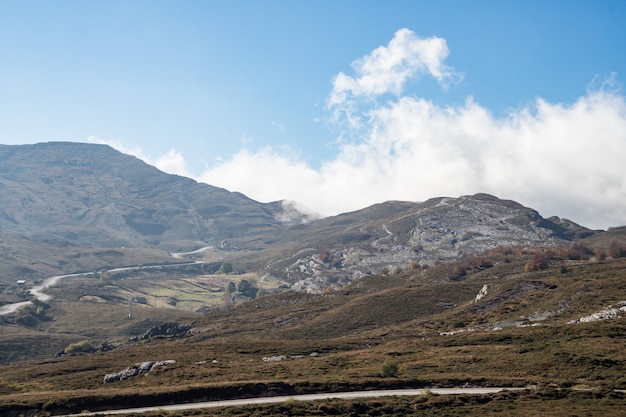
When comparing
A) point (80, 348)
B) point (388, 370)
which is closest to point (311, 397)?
point (388, 370)

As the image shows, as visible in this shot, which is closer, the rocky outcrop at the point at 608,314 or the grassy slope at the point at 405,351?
the grassy slope at the point at 405,351

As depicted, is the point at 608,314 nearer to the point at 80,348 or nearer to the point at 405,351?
the point at 405,351

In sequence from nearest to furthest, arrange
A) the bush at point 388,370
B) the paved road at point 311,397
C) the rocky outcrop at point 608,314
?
the paved road at point 311,397 → the bush at point 388,370 → the rocky outcrop at point 608,314

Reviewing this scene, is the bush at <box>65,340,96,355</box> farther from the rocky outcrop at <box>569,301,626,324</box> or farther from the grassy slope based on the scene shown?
the rocky outcrop at <box>569,301,626,324</box>

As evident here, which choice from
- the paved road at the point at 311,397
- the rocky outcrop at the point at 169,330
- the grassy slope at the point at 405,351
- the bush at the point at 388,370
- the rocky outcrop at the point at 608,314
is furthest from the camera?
the rocky outcrop at the point at 169,330

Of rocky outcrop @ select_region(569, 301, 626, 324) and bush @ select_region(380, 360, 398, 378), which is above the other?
rocky outcrop @ select_region(569, 301, 626, 324)

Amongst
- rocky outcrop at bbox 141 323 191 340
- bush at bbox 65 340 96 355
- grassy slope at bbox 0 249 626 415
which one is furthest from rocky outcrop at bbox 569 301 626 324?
bush at bbox 65 340 96 355

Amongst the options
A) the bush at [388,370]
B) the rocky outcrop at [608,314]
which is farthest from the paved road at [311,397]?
the rocky outcrop at [608,314]

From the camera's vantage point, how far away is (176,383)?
75688mm

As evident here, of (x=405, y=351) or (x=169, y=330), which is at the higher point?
(x=169, y=330)

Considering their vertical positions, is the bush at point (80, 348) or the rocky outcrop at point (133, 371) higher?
the rocky outcrop at point (133, 371)

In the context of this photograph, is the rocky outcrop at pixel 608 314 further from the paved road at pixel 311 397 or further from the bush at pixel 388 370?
the paved road at pixel 311 397

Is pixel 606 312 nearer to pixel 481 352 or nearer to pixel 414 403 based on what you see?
pixel 481 352

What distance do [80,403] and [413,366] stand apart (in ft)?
147
